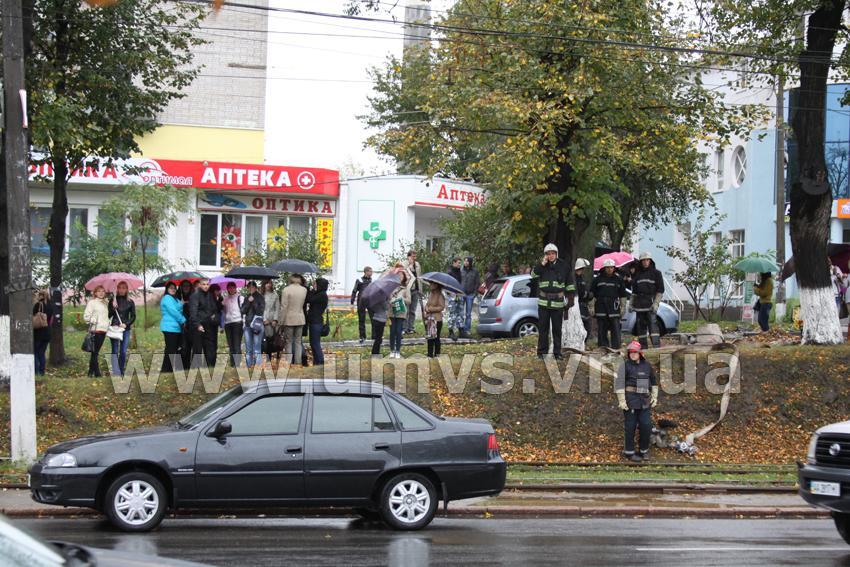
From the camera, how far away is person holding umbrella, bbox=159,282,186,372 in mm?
18078

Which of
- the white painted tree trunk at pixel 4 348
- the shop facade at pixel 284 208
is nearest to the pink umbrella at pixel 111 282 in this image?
the white painted tree trunk at pixel 4 348

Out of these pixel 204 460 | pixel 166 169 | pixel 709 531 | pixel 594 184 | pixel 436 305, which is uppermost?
pixel 166 169

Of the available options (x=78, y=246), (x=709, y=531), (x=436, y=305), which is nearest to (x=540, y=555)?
(x=709, y=531)

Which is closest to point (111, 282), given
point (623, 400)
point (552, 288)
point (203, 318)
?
point (203, 318)

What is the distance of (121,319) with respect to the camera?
18.6 metres

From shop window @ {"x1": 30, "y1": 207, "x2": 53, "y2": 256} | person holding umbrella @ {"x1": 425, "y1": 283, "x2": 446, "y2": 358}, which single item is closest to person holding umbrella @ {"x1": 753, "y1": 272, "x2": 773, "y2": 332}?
person holding umbrella @ {"x1": 425, "y1": 283, "x2": 446, "y2": 358}

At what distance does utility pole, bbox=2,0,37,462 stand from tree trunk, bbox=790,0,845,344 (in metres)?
13.8

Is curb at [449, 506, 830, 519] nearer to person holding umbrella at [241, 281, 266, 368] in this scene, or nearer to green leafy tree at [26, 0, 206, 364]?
person holding umbrella at [241, 281, 266, 368]

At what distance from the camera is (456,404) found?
17.9 meters

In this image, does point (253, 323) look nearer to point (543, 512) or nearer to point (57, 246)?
point (57, 246)

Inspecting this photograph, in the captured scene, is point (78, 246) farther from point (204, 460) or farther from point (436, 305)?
point (204, 460)

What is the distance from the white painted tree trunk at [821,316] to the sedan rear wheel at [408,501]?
1179cm

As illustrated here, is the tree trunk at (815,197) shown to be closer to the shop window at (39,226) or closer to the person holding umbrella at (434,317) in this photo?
the person holding umbrella at (434,317)

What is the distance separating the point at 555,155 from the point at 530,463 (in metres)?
6.17
